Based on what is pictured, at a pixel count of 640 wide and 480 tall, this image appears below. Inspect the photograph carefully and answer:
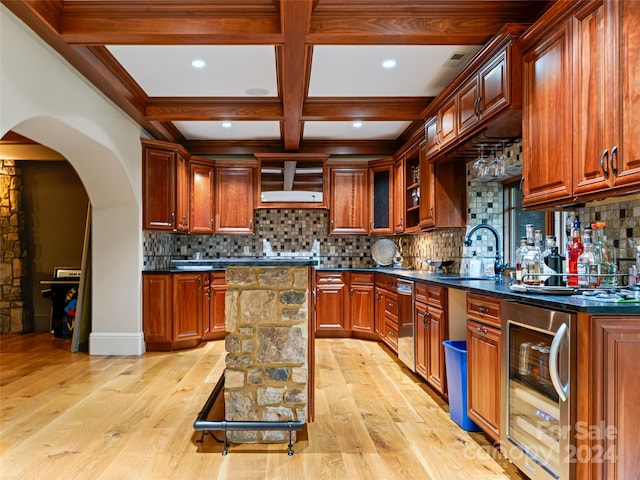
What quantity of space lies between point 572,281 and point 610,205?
49cm

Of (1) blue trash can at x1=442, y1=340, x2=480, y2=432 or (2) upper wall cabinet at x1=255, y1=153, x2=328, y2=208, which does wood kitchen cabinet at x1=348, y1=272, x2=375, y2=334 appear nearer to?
(2) upper wall cabinet at x1=255, y1=153, x2=328, y2=208

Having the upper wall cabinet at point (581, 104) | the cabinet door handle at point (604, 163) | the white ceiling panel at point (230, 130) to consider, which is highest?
the white ceiling panel at point (230, 130)

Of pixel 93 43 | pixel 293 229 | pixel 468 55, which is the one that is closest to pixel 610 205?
pixel 468 55

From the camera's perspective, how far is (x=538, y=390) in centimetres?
199

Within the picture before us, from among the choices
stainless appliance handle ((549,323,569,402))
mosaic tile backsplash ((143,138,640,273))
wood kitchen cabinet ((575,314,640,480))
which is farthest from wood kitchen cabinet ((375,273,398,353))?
wood kitchen cabinet ((575,314,640,480))

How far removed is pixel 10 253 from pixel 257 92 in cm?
437

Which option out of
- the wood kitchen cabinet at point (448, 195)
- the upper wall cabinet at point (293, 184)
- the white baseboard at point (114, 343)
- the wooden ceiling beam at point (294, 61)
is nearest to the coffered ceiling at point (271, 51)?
the wooden ceiling beam at point (294, 61)

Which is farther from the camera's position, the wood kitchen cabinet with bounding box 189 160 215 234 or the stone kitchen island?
the wood kitchen cabinet with bounding box 189 160 215 234

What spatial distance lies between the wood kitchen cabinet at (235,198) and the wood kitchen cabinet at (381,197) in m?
1.62

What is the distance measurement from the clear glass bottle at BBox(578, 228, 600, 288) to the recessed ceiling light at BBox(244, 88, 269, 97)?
120 inches

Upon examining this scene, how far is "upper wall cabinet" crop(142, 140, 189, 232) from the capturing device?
5.03 meters

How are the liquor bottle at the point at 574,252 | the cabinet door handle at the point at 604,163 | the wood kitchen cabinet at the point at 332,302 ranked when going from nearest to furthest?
the cabinet door handle at the point at 604,163 < the liquor bottle at the point at 574,252 < the wood kitchen cabinet at the point at 332,302

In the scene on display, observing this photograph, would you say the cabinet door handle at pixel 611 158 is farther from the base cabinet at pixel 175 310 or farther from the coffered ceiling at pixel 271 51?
the base cabinet at pixel 175 310

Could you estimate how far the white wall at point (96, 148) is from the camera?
2742mm
